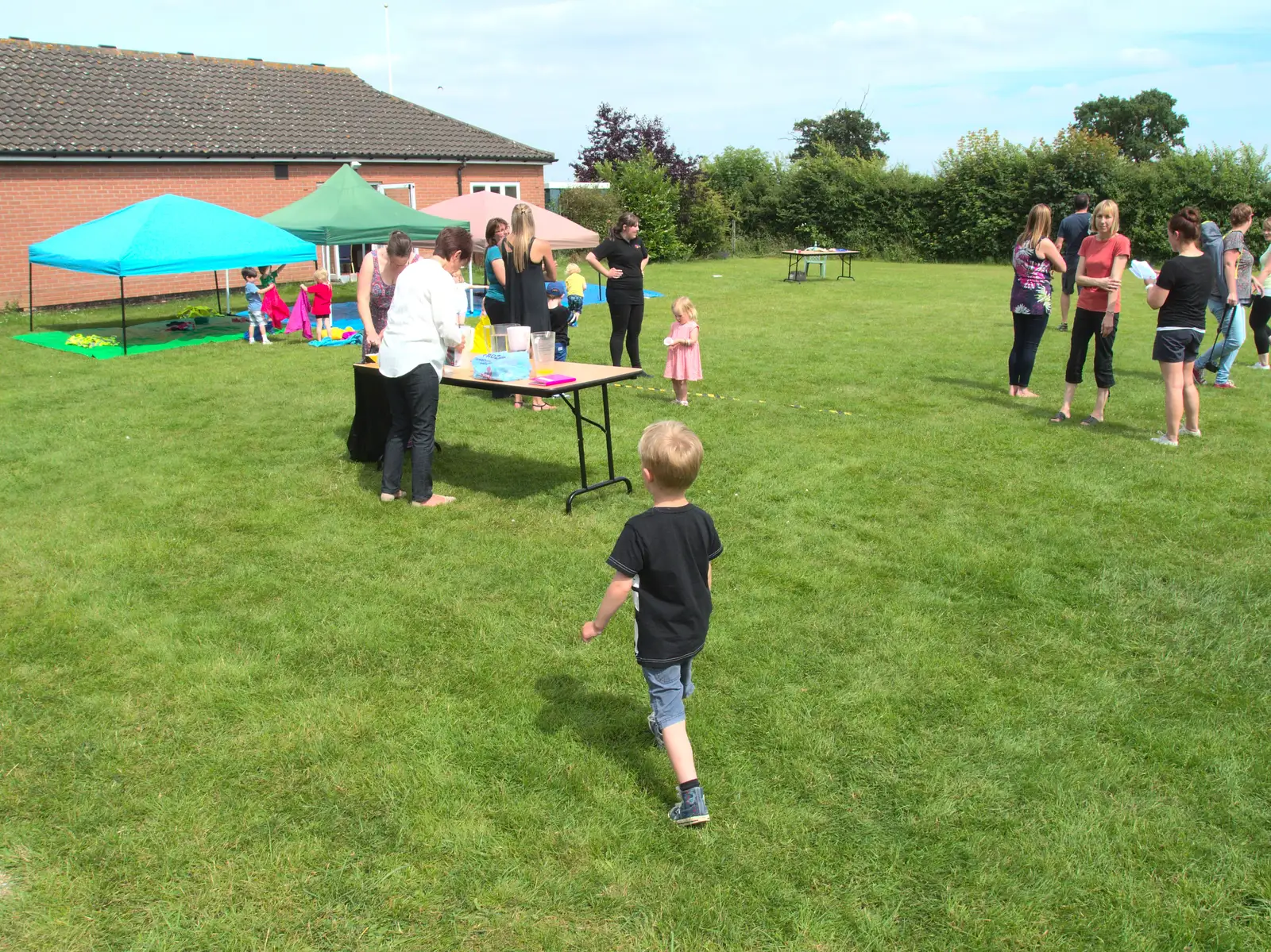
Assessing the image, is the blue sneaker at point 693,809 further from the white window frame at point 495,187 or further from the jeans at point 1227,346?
the white window frame at point 495,187

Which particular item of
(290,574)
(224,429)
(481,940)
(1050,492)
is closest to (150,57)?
(224,429)

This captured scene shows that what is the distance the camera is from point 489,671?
4.16 m

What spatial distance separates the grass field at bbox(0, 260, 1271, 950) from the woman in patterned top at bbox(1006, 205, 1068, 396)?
1764 mm

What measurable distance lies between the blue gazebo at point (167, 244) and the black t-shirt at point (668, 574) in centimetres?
1212

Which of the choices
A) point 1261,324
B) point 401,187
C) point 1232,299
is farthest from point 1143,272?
point 401,187

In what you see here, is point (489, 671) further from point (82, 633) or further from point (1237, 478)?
point (1237, 478)

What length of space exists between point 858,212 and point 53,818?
32.5 meters

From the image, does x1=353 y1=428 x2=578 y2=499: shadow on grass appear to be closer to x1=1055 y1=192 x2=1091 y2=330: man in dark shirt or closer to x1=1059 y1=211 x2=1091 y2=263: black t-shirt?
x1=1055 y1=192 x2=1091 y2=330: man in dark shirt

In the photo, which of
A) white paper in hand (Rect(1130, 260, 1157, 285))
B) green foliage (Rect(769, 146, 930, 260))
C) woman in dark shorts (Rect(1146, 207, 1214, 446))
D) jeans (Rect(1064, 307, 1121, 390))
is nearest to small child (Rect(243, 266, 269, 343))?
jeans (Rect(1064, 307, 1121, 390))

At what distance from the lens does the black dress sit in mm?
8219

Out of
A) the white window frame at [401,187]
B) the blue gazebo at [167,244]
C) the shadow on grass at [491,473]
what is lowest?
the shadow on grass at [491,473]

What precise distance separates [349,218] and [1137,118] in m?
94.0

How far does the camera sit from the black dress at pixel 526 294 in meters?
8.22

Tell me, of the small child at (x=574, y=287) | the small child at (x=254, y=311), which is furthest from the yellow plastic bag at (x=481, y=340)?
the small child at (x=254, y=311)
